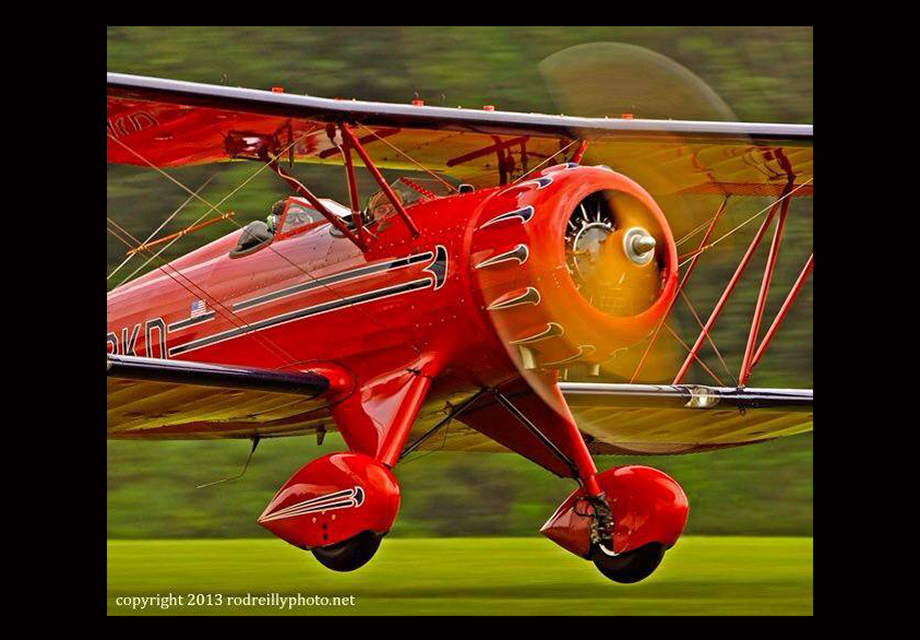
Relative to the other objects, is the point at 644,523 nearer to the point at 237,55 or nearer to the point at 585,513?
the point at 585,513

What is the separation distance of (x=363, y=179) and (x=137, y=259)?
2666 millimetres

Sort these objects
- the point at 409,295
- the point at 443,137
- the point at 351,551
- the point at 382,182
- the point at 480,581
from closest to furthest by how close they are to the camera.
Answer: the point at 351,551
the point at 382,182
the point at 409,295
the point at 443,137
the point at 480,581

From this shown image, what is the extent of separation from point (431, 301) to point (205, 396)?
1.30 meters

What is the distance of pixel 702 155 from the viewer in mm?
8531

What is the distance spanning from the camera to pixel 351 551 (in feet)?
22.6

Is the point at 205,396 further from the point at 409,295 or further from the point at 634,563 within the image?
the point at 634,563

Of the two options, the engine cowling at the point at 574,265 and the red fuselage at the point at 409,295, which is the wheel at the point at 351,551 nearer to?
the red fuselage at the point at 409,295

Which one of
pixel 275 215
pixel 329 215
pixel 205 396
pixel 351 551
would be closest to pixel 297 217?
pixel 275 215

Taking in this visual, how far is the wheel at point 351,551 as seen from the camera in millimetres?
6824

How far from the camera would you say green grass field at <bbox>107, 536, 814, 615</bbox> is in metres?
7.29

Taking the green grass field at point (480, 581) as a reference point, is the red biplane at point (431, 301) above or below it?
above

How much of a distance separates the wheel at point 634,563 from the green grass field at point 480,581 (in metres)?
0.10

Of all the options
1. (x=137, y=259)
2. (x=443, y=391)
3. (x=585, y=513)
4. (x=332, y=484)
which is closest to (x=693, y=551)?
(x=585, y=513)

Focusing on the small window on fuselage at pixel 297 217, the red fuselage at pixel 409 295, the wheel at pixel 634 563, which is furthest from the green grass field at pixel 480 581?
the small window on fuselage at pixel 297 217
